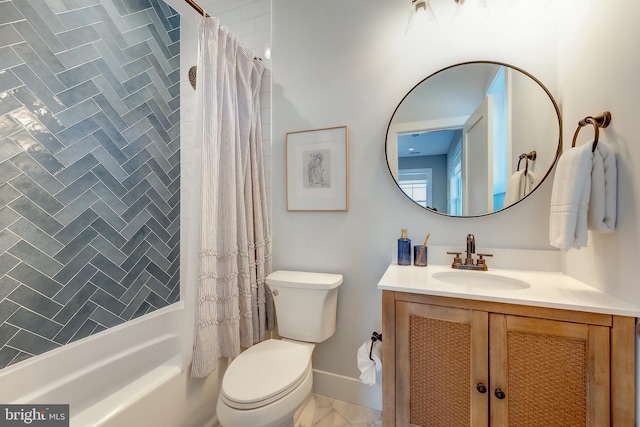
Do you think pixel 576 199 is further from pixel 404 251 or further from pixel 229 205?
pixel 229 205

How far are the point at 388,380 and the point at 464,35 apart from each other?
182 cm

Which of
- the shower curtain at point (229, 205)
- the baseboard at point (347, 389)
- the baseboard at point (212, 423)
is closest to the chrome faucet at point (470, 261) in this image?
the baseboard at point (347, 389)

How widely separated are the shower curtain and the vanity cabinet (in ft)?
2.78

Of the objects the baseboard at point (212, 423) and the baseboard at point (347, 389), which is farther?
the baseboard at point (347, 389)

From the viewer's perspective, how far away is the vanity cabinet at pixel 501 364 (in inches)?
33.6

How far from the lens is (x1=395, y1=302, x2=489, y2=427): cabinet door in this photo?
1.00 m

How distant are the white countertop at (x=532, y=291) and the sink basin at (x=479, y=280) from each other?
1cm

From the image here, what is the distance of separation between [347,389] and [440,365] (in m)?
0.87

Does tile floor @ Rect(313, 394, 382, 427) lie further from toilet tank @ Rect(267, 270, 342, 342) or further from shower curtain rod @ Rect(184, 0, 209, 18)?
shower curtain rod @ Rect(184, 0, 209, 18)

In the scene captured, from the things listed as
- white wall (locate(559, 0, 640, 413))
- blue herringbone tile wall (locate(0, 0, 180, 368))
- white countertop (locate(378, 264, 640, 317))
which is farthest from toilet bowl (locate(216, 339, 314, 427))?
white wall (locate(559, 0, 640, 413))

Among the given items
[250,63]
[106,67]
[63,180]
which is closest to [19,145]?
[63,180]

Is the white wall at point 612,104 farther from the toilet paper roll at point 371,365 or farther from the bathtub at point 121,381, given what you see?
the bathtub at point 121,381

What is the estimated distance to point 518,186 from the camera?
135 cm

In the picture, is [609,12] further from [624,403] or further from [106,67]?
[106,67]
